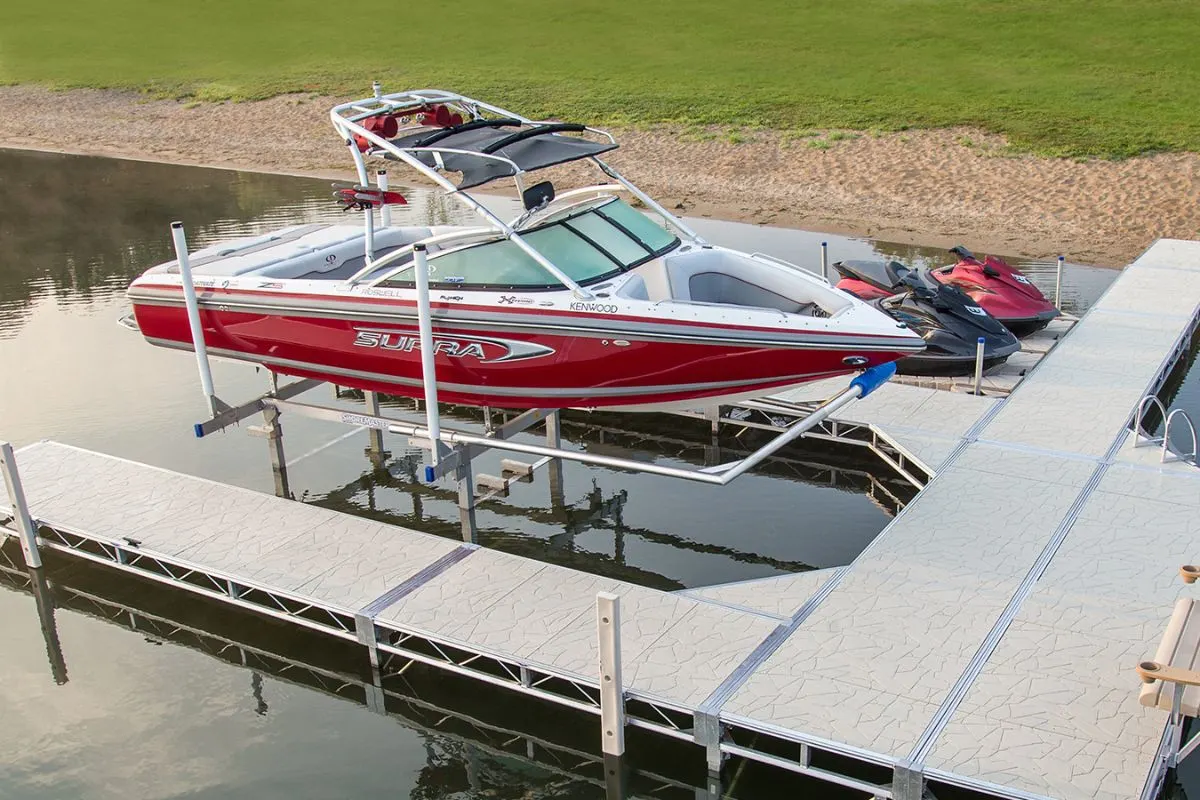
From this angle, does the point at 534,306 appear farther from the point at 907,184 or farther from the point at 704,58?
the point at 704,58

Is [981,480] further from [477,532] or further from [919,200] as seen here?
[919,200]

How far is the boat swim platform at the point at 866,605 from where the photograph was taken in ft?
20.7

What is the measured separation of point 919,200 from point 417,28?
26083 millimetres

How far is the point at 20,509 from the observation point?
30.0 feet

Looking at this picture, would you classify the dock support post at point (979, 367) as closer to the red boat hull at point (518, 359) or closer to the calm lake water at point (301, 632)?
the calm lake water at point (301, 632)

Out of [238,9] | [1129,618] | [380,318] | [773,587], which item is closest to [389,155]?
[380,318]

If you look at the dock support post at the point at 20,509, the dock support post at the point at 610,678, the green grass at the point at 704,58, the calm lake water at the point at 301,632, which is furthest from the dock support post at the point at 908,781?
the green grass at the point at 704,58

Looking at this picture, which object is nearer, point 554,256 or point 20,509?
point 554,256

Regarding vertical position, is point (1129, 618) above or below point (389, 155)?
below

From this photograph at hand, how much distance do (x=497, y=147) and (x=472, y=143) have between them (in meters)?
0.27

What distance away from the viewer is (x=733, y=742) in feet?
21.9

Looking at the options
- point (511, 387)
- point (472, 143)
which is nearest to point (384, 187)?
point (472, 143)

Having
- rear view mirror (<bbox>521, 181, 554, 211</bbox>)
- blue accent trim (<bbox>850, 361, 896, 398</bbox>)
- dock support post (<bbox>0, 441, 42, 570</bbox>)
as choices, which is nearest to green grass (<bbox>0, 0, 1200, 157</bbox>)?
blue accent trim (<bbox>850, 361, 896, 398</bbox>)

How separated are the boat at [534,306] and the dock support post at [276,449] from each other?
755 mm
